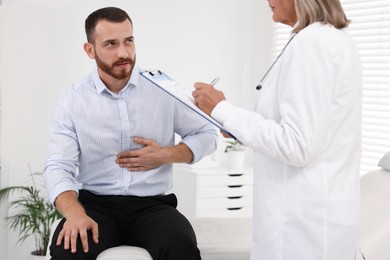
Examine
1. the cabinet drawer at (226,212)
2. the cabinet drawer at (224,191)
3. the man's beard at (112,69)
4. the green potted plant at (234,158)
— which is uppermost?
the man's beard at (112,69)

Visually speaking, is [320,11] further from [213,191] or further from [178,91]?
[213,191]

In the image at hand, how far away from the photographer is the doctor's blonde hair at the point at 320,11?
4.92 feet

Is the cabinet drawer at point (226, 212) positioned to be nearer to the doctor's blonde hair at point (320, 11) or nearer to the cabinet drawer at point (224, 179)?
the cabinet drawer at point (224, 179)

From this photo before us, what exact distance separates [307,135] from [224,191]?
290cm

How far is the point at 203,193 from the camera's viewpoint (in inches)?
166

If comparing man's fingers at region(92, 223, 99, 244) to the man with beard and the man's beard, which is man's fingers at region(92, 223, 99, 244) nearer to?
the man with beard

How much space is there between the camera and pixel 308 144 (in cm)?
143

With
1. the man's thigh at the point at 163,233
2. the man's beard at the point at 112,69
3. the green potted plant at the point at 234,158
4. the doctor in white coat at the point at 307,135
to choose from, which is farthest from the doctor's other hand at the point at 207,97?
the green potted plant at the point at 234,158

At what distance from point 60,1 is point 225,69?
57.9 inches

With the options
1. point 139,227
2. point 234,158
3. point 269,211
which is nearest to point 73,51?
point 234,158

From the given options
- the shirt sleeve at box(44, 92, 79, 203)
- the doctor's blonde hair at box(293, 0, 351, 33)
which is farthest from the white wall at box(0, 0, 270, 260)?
the doctor's blonde hair at box(293, 0, 351, 33)

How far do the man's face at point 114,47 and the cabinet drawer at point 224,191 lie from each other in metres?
2.04

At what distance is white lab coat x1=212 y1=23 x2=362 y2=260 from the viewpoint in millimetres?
1437

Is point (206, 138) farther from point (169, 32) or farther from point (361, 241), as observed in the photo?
point (169, 32)
